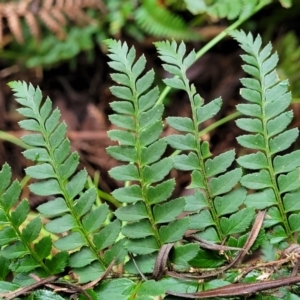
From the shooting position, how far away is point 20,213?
0.79 meters

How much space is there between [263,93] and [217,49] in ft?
2.78

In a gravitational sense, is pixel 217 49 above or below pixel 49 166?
above

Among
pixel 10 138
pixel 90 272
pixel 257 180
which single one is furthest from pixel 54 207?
pixel 10 138

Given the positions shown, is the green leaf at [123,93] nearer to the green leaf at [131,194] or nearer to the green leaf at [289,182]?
the green leaf at [131,194]

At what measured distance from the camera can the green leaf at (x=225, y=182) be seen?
794mm

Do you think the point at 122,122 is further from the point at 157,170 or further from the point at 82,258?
the point at 82,258

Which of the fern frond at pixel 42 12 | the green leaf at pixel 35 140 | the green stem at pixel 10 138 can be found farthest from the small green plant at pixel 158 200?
the fern frond at pixel 42 12

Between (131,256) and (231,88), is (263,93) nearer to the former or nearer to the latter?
(131,256)

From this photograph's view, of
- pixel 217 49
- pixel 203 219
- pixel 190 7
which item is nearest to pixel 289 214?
pixel 203 219

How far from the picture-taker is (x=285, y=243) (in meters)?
0.82

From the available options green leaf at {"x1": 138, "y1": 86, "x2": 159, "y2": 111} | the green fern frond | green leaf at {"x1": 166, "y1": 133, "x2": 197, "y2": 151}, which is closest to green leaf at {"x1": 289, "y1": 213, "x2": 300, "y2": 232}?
green leaf at {"x1": 166, "y1": 133, "x2": 197, "y2": 151}

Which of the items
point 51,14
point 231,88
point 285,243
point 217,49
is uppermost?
point 51,14

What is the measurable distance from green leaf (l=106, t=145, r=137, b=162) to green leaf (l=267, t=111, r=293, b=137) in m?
0.24

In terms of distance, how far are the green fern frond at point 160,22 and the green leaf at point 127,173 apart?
0.76 m
